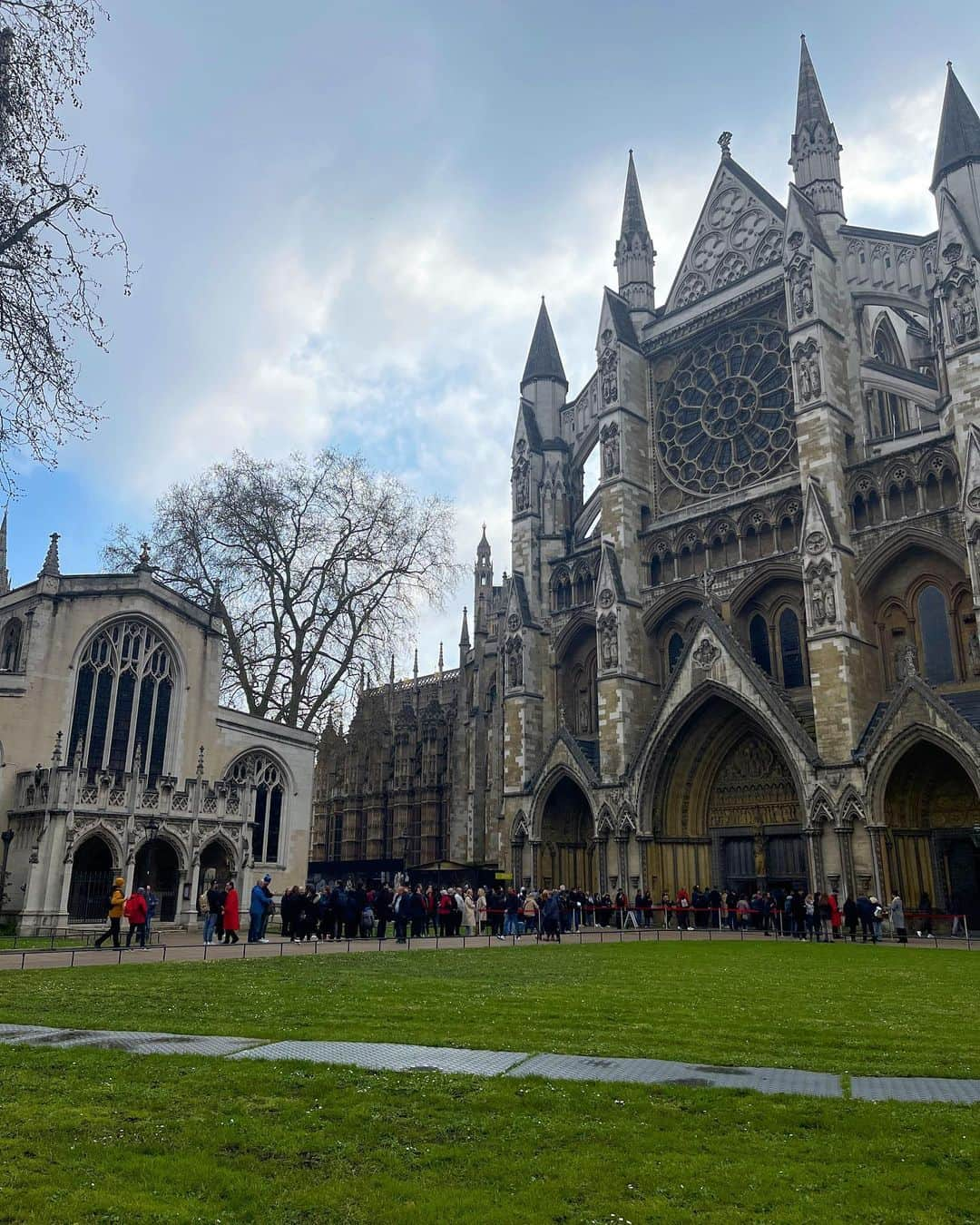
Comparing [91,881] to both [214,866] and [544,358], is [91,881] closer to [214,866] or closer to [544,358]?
[214,866]

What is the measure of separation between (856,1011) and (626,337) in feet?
105

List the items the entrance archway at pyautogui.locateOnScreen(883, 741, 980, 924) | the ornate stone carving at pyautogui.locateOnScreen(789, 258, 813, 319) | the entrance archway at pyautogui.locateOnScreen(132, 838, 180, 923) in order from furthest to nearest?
the ornate stone carving at pyautogui.locateOnScreen(789, 258, 813, 319), the entrance archway at pyautogui.locateOnScreen(132, 838, 180, 923), the entrance archway at pyautogui.locateOnScreen(883, 741, 980, 924)

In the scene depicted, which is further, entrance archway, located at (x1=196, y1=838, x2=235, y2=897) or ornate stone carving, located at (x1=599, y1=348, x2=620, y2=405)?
ornate stone carving, located at (x1=599, y1=348, x2=620, y2=405)

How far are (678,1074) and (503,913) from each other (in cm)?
1961

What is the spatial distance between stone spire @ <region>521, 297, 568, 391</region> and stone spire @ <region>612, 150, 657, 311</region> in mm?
3805

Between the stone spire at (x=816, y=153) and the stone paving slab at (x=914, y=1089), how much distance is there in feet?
111

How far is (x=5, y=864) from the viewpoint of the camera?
1033 inches

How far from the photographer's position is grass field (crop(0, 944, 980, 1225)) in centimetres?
443

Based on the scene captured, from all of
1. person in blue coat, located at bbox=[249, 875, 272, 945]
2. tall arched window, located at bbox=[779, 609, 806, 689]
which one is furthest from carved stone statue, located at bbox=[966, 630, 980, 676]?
person in blue coat, located at bbox=[249, 875, 272, 945]

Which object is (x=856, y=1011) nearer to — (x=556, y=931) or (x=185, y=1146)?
(x=185, y=1146)

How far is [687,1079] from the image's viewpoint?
666 cm

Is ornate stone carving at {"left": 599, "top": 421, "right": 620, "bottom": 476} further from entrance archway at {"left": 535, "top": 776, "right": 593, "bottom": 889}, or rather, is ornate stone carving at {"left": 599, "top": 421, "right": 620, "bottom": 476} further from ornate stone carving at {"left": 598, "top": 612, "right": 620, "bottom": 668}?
entrance archway at {"left": 535, "top": 776, "right": 593, "bottom": 889}

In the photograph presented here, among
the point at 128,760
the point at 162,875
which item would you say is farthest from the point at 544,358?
the point at 162,875

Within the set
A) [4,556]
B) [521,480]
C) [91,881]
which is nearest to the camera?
[91,881]
